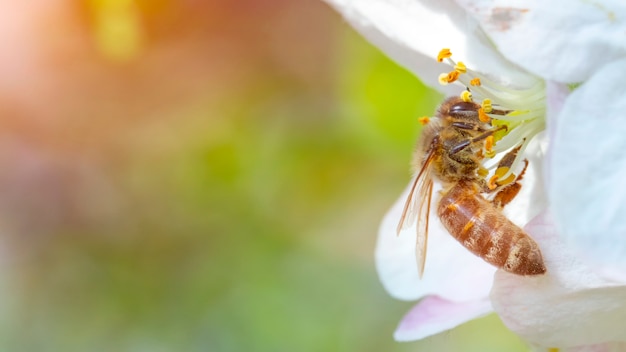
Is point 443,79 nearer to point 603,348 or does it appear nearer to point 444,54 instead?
point 444,54

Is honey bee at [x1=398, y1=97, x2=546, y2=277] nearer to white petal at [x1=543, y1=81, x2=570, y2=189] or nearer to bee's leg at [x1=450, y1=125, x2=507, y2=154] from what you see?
bee's leg at [x1=450, y1=125, x2=507, y2=154]

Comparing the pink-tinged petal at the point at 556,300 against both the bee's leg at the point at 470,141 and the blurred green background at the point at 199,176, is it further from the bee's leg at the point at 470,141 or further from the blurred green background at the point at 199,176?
the blurred green background at the point at 199,176

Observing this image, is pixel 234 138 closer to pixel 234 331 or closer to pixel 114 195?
pixel 114 195

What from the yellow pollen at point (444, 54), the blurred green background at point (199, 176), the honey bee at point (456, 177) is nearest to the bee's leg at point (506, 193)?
the honey bee at point (456, 177)

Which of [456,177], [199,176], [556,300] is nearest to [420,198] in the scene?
[456,177]

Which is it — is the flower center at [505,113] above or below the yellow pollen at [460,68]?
below

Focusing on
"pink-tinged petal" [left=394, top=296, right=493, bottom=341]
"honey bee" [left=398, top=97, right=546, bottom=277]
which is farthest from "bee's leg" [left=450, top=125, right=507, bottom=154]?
"pink-tinged petal" [left=394, top=296, right=493, bottom=341]
